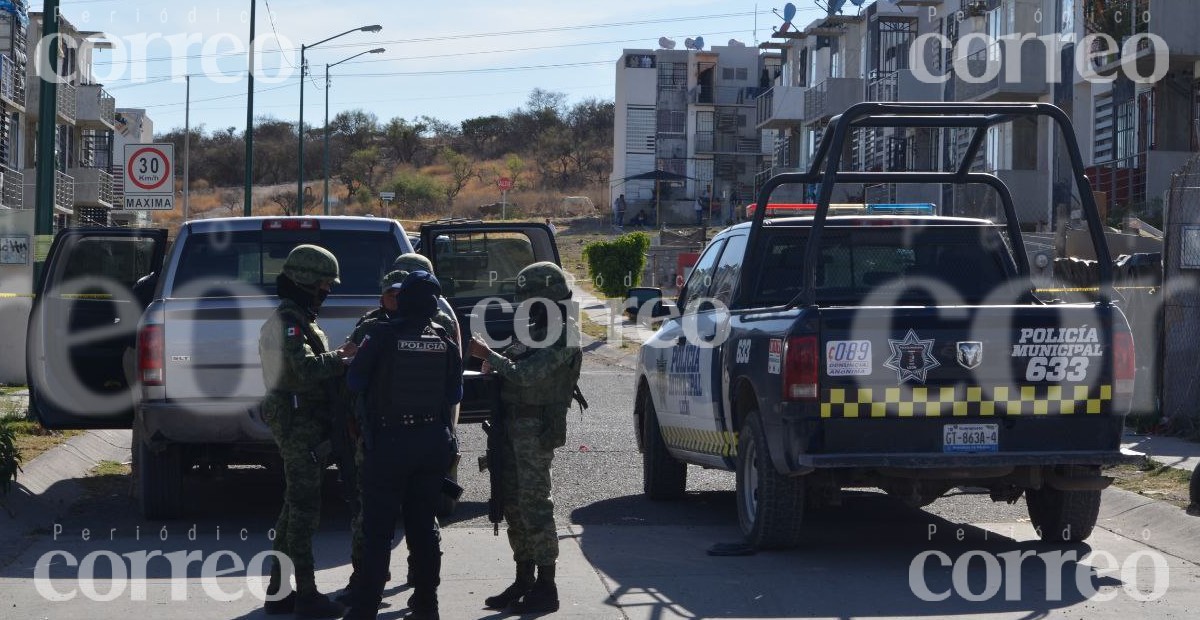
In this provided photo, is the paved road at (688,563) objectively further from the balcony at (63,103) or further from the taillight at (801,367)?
the balcony at (63,103)

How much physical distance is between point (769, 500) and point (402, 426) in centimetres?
247

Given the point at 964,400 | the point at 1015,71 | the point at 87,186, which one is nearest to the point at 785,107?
the point at 1015,71

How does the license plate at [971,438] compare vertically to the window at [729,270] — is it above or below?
below

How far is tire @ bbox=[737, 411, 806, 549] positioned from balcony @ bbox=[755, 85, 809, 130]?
4484 cm

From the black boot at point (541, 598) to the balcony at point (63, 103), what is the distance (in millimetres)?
40542

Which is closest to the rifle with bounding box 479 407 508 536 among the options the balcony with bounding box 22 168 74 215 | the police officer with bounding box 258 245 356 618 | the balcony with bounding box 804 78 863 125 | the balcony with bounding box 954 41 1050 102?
the police officer with bounding box 258 245 356 618

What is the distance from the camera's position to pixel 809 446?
7.47 m

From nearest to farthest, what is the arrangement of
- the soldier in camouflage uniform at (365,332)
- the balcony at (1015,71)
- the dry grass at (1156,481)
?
the soldier in camouflage uniform at (365,332) < the dry grass at (1156,481) < the balcony at (1015,71)

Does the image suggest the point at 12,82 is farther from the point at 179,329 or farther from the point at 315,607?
the point at 315,607

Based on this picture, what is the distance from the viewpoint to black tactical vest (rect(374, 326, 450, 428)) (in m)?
6.26

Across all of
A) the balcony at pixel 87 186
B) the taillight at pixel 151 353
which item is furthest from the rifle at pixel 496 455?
the balcony at pixel 87 186

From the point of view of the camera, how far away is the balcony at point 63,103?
4363 cm

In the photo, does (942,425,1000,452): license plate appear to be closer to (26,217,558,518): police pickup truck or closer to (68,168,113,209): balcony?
(26,217,558,518): police pickup truck

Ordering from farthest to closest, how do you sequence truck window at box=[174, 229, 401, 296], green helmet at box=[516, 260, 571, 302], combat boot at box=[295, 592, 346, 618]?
truck window at box=[174, 229, 401, 296]
green helmet at box=[516, 260, 571, 302]
combat boot at box=[295, 592, 346, 618]
